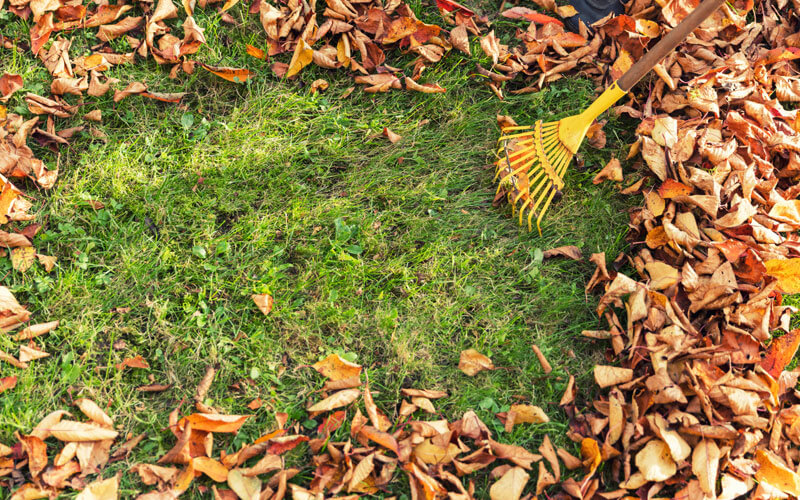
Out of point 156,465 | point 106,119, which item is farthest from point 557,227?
point 106,119

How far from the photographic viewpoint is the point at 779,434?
6.88 feet

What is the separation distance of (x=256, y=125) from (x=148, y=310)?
89 centimetres

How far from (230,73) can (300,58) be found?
31 cm

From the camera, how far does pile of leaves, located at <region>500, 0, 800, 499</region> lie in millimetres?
2059

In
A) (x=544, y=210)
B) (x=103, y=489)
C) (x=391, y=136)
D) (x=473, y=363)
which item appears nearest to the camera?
(x=103, y=489)

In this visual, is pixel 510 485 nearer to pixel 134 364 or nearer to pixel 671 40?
pixel 134 364

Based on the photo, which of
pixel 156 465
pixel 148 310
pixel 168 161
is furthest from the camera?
pixel 168 161

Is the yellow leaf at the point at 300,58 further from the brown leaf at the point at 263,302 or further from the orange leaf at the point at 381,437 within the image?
the orange leaf at the point at 381,437

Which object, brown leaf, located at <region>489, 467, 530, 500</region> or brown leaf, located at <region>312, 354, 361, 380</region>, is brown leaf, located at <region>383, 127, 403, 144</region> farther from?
brown leaf, located at <region>489, 467, 530, 500</region>

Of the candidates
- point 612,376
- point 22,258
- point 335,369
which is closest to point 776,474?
point 612,376

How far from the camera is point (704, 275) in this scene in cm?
233

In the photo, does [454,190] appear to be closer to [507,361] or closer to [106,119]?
[507,361]

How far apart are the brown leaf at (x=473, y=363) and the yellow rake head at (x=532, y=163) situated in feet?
1.91

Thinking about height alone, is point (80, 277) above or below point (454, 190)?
below
